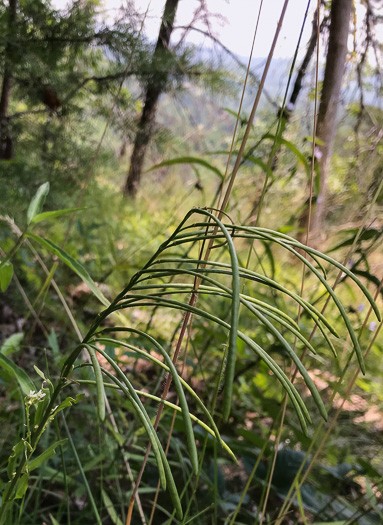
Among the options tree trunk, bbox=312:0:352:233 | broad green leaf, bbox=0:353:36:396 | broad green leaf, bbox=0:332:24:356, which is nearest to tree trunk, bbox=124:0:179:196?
tree trunk, bbox=312:0:352:233

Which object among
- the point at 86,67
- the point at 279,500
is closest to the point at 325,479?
the point at 279,500

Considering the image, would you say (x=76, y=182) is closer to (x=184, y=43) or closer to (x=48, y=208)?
(x=48, y=208)

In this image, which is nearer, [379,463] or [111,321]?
[379,463]

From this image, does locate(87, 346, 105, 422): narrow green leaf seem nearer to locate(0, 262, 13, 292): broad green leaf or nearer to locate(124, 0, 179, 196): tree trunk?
locate(0, 262, 13, 292): broad green leaf

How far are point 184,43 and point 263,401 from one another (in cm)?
142

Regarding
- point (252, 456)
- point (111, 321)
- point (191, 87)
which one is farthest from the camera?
point (191, 87)

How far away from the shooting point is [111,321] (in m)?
1.49

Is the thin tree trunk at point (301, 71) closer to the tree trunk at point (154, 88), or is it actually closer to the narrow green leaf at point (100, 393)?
the tree trunk at point (154, 88)

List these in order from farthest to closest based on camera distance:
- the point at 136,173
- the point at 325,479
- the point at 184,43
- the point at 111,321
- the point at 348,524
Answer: the point at 136,173 → the point at 184,43 → the point at 111,321 → the point at 325,479 → the point at 348,524

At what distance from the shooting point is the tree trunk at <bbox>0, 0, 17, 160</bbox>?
1237mm

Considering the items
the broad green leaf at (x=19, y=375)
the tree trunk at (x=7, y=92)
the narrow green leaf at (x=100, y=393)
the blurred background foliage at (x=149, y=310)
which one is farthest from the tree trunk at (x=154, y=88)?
the narrow green leaf at (x=100, y=393)

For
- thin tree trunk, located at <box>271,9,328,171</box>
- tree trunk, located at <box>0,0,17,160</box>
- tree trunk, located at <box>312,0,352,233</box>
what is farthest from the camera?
tree trunk, located at <box>0,0,17,160</box>

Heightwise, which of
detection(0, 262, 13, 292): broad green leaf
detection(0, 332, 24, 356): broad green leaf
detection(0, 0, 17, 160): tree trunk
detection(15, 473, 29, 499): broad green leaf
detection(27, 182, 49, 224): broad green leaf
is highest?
detection(0, 0, 17, 160): tree trunk

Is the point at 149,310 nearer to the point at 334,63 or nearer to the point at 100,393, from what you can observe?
the point at 334,63
